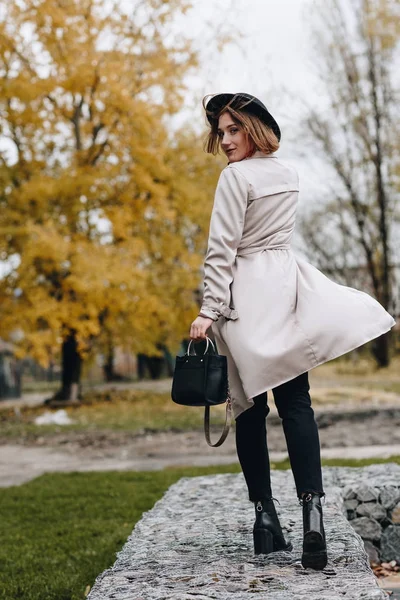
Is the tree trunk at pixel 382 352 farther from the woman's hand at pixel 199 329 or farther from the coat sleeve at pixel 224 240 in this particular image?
the woman's hand at pixel 199 329

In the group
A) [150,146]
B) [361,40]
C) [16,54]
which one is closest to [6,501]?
[150,146]

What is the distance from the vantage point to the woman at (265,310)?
11.1 feet

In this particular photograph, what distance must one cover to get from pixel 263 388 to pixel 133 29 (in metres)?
17.0

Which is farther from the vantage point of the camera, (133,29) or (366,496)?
(133,29)

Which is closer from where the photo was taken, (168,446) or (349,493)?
(349,493)

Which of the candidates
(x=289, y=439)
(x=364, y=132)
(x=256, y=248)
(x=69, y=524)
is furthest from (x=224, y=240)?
(x=364, y=132)

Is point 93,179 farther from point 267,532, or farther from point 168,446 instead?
point 267,532

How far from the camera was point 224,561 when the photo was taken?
11.4 ft

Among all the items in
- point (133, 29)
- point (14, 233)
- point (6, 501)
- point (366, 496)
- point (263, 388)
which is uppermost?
point (133, 29)

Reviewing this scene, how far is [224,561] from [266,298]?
3.47ft

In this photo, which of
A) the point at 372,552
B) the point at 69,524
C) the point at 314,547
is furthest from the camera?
the point at 69,524

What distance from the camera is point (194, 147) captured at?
1977 centimetres

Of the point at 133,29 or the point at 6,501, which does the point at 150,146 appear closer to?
the point at 133,29

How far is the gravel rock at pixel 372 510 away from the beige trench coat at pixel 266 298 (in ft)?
5.93
